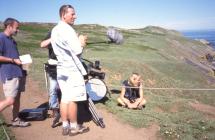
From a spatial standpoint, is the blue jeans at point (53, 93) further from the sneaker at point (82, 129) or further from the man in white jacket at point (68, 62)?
the man in white jacket at point (68, 62)

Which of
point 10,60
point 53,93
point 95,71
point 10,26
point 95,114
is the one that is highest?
point 10,26

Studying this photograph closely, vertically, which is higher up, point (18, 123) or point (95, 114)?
point (95, 114)

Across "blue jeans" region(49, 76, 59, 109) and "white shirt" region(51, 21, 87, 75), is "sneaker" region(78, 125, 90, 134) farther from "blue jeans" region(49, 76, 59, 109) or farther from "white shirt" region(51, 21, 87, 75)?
"white shirt" region(51, 21, 87, 75)

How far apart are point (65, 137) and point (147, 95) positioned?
8.66 meters

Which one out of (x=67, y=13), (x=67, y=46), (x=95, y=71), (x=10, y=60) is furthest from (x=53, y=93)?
(x=67, y=13)

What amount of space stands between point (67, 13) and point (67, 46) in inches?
29.8

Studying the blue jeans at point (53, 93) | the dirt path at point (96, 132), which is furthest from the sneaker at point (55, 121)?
the blue jeans at point (53, 93)

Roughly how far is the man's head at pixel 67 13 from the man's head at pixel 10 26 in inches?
51.0

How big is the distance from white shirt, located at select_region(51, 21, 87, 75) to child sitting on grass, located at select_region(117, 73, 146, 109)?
479cm

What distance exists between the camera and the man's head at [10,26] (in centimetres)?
820

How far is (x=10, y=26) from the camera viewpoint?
823cm

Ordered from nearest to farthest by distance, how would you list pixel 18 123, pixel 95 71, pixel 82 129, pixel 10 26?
1. pixel 10 26
2. pixel 82 129
3. pixel 18 123
4. pixel 95 71

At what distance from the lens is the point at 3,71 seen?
8.38 m

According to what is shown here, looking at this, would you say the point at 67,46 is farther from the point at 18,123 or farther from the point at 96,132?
the point at 18,123
